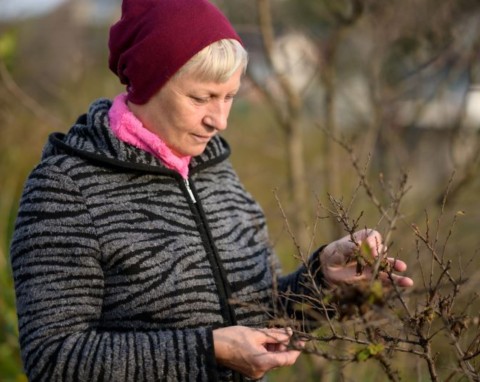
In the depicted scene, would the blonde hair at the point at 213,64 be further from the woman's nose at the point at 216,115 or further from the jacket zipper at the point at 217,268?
the jacket zipper at the point at 217,268

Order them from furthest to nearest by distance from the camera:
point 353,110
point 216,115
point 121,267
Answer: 1. point 353,110
2. point 216,115
3. point 121,267

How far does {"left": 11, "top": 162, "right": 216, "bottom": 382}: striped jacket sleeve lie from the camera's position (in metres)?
1.79

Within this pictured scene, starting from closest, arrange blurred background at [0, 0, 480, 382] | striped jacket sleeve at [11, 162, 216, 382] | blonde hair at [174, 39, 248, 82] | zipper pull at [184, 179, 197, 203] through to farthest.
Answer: striped jacket sleeve at [11, 162, 216, 382] → blonde hair at [174, 39, 248, 82] → zipper pull at [184, 179, 197, 203] → blurred background at [0, 0, 480, 382]

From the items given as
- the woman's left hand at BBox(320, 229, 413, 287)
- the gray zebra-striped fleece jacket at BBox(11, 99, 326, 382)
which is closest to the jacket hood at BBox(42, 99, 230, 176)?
the gray zebra-striped fleece jacket at BBox(11, 99, 326, 382)

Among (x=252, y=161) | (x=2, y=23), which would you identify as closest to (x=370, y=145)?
Result: (x=252, y=161)

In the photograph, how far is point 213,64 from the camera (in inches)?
77.2

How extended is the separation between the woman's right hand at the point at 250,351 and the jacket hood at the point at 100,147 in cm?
46

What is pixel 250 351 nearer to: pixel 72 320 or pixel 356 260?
pixel 356 260

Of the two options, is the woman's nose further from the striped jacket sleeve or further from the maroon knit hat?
the striped jacket sleeve

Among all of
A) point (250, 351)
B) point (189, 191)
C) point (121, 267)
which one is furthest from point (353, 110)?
point (250, 351)

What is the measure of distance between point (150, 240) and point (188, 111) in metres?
0.32

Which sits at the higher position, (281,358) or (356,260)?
(356,260)

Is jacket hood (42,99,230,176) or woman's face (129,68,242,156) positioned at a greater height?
woman's face (129,68,242,156)

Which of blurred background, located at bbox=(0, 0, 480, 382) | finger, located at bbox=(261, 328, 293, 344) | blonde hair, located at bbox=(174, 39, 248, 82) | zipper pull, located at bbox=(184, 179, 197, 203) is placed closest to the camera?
finger, located at bbox=(261, 328, 293, 344)
